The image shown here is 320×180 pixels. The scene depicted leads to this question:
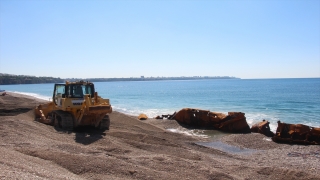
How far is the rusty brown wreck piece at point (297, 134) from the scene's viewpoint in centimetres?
1425

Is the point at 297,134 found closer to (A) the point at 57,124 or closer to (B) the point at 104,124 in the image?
(B) the point at 104,124

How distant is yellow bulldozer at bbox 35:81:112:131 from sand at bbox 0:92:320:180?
586 millimetres

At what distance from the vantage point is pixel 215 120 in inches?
761

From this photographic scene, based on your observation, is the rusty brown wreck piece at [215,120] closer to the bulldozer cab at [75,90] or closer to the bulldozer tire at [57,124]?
the bulldozer cab at [75,90]

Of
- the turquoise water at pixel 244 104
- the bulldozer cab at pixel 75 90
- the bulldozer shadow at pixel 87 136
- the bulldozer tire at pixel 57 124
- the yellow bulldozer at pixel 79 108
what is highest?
the bulldozer cab at pixel 75 90

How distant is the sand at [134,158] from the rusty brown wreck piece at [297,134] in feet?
2.38

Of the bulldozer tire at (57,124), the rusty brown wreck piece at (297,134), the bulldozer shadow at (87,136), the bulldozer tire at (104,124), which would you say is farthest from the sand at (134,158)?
the bulldozer tire at (57,124)

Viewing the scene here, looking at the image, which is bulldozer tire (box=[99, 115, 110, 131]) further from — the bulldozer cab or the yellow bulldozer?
the bulldozer cab

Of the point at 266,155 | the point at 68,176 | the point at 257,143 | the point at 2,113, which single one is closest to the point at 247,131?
the point at 257,143

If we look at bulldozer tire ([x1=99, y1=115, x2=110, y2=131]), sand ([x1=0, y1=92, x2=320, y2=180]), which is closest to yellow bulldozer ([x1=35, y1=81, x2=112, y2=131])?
bulldozer tire ([x1=99, y1=115, x2=110, y2=131])

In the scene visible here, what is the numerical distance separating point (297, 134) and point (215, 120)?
5.60 m

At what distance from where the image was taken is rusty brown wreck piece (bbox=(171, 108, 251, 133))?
717 inches

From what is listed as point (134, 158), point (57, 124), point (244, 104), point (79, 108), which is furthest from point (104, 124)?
point (244, 104)

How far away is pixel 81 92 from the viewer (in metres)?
14.9
